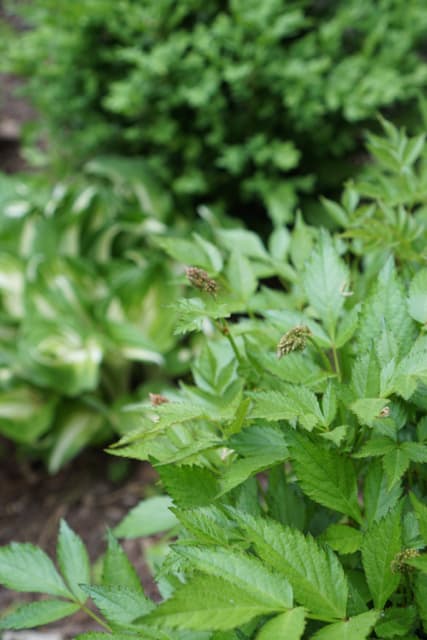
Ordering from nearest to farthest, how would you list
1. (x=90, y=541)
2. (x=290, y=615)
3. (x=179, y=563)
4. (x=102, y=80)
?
(x=290, y=615) < (x=179, y=563) < (x=90, y=541) < (x=102, y=80)

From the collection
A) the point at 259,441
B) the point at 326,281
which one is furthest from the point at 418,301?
the point at 259,441

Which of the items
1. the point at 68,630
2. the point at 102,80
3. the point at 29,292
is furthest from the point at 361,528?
the point at 102,80

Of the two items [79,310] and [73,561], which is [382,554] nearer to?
[73,561]

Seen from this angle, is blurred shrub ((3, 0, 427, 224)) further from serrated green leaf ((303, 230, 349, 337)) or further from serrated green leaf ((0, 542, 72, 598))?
serrated green leaf ((0, 542, 72, 598))

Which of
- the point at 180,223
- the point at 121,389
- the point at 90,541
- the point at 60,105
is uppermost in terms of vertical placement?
the point at 60,105

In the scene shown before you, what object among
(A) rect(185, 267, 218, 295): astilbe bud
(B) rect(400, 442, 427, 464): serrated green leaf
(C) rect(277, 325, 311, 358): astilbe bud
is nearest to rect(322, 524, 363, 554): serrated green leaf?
(B) rect(400, 442, 427, 464): serrated green leaf

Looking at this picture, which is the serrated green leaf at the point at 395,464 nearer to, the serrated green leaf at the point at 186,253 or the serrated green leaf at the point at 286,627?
the serrated green leaf at the point at 286,627

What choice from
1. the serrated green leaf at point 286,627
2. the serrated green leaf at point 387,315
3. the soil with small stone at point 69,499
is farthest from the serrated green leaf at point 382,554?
the soil with small stone at point 69,499

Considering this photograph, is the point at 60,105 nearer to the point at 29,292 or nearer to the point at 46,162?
the point at 46,162
